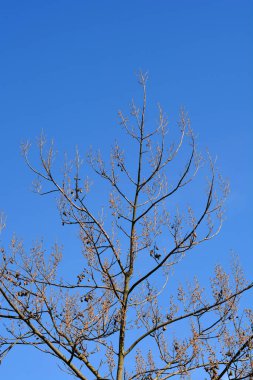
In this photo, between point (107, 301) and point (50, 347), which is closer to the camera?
point (50, 347)

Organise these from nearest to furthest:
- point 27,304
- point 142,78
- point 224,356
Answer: point 27,304 → point 224,356 → point 142,78

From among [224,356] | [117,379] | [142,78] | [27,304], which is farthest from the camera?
[142,78]

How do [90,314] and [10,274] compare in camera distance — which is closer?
[90,314]

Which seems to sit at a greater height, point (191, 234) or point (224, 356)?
point (191, 234)

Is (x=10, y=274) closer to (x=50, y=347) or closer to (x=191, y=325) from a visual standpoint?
(x=50, y=347)

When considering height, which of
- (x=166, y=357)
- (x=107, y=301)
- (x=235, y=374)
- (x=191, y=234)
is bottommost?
(x=235, y=374)

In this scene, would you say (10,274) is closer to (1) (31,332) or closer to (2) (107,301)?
(1) (31,332)

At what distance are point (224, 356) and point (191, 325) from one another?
29.0 inches

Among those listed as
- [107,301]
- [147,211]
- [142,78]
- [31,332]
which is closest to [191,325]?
[107,301]

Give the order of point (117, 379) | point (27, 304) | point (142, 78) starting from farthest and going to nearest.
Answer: point (142, 78)
point (27, 304)
point (117, 379)

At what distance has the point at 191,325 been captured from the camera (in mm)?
8180

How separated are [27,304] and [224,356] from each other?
326 centimetres

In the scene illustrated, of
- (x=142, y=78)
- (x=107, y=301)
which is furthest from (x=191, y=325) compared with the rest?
(x=142, y=78)

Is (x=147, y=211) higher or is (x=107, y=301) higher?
(x=147, y=211)
